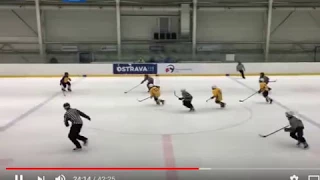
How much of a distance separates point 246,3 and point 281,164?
58.0 ft

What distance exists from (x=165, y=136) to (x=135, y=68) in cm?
1130

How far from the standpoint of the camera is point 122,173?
3979 mm

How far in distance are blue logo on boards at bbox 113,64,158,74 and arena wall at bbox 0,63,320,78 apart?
6 cm

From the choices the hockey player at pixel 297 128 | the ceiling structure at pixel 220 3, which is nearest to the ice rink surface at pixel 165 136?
the hockey player at pixel 297 128

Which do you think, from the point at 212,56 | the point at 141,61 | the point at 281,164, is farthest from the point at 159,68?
the point at 281,164

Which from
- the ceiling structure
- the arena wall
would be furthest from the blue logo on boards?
the ceiling structure

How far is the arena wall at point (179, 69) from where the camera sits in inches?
655

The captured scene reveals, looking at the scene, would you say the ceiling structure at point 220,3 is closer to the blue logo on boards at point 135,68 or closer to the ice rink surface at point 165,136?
the blue logo on boards at point 135,68

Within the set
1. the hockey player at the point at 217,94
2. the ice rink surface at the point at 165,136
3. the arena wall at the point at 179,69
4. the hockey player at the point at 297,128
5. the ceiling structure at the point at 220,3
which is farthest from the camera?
the ceiling structure at the point at 220,3

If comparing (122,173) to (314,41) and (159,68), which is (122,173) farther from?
(314,41)

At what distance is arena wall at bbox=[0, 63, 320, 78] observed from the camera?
16641 mm

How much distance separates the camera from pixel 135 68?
16812mm

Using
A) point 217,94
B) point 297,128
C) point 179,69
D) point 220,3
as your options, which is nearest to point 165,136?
point 297,128

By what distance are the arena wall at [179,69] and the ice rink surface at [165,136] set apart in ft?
21.2
